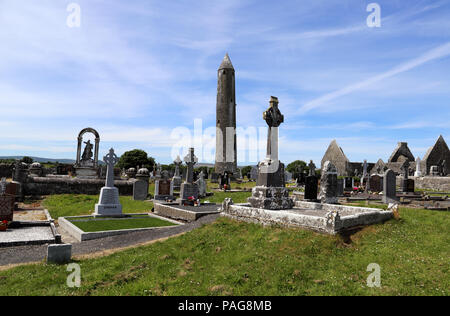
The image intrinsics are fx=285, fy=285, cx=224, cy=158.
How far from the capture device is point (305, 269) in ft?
21.1

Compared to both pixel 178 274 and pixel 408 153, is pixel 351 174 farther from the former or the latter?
pixel 178 274

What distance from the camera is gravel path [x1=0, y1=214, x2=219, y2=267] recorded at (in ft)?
29.3

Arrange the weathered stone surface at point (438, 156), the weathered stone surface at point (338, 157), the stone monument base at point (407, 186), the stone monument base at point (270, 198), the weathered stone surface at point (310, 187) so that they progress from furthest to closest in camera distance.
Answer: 1. the weathered stone surface at point (338, 157)
2. the weathered stone surface at point (438, 156)
3. the stone monument base at point (407, 186)
4. the weathered stone surface at point (310, 187)
5. the stone monument base at point (270, 198)

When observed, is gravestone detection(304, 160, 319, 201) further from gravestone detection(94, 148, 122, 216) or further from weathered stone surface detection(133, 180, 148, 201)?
weathered stone surface detection(133, 180, 148, 201)

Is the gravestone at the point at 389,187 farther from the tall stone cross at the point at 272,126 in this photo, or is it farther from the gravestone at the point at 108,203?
the gravestone at the point at 108,203

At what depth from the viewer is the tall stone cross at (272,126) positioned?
11.7 metres

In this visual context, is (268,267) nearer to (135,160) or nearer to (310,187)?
(310,187)

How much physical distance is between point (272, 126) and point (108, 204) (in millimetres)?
10519

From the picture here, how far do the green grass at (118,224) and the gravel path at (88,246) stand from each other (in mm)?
873

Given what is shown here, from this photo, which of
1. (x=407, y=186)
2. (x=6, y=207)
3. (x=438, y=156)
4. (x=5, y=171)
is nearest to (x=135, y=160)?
(x=5, y=171)

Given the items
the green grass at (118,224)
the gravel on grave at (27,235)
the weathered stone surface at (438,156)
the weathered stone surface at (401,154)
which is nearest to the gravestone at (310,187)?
the green grass at (118,224)

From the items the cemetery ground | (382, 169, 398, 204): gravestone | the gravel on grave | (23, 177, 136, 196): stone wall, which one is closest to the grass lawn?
the cemetery ground
